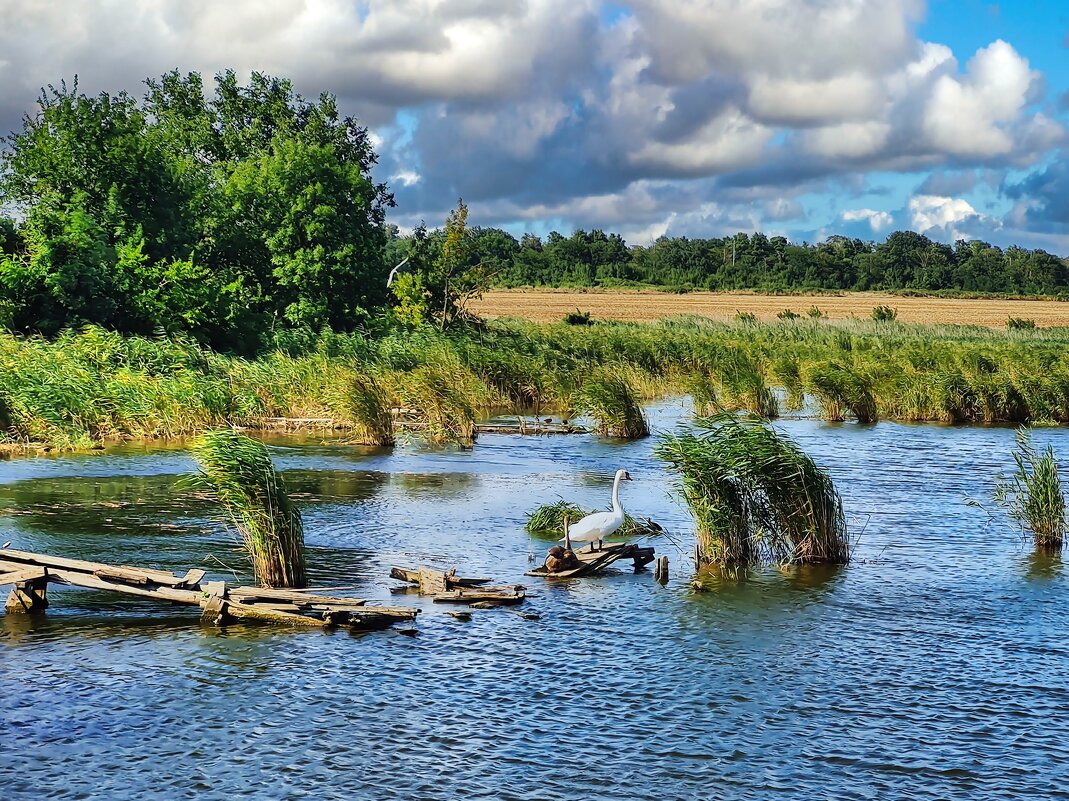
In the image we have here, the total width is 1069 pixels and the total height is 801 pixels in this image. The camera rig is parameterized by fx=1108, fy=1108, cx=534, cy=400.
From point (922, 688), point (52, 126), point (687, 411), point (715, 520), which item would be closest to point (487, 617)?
point (715, 520)

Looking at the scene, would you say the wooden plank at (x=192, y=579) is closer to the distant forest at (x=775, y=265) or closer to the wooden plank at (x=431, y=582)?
the wooden plank at (x=431, y=582)

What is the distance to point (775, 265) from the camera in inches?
6299

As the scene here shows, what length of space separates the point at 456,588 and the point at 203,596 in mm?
2905

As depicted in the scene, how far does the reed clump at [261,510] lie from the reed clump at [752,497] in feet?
15.9

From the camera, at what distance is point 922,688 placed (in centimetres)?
1060

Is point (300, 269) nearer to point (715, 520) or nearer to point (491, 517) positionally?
point (491, 517)

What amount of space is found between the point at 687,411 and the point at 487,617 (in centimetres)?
2202

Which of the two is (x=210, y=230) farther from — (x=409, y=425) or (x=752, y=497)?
(x=752, y=497)

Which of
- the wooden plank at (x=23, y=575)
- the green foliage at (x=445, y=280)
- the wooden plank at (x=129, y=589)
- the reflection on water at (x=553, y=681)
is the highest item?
the green foliage at (x=445, y=280)

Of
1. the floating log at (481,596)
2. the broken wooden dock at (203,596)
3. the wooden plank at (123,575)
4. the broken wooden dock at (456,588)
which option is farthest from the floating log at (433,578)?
the wooden plank at (123,575)

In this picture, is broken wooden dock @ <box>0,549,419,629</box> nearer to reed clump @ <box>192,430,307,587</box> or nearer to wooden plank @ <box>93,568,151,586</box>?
wooden plank @ <box>93,568,151,586</box>

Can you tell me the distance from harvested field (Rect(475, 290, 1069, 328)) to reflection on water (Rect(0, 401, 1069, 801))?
6728cm

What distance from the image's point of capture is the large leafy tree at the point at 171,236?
32531 mm

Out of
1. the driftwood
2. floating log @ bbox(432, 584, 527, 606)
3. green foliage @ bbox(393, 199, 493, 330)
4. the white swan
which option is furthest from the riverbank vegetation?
floating log @ bbox(432, 584, 527, 606)
